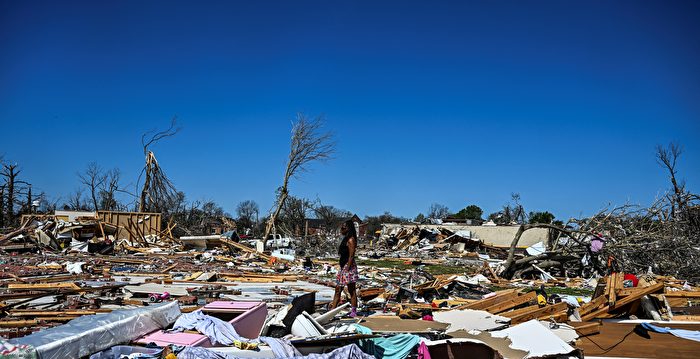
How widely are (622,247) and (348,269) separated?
10393mm

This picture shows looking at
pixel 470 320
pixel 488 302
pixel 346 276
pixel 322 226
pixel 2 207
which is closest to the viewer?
pixel 470 320

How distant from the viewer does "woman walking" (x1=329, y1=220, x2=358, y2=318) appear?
350 inches

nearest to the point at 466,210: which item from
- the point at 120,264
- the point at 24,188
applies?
the point at 24,188

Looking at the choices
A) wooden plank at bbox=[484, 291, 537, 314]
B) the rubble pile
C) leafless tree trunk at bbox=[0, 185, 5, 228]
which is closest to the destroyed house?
the rubble pile

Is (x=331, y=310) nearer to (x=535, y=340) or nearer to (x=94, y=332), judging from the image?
(x=535, y=340)

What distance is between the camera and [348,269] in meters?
8.97

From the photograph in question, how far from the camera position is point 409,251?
29.5 meters

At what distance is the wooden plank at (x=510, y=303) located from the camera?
8.41 m

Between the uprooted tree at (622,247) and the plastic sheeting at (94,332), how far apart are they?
39.2 feet

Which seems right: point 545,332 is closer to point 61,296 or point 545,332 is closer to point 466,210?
point 61,296

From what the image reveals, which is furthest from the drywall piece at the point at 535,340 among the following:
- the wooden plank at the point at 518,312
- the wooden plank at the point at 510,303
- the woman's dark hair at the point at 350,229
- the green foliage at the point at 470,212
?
the green foliage at the point at 470,212

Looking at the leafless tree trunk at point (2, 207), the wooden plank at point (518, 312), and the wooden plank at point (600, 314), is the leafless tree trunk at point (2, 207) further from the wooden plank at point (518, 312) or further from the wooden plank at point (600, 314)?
the wooden plank at point (600, 314)

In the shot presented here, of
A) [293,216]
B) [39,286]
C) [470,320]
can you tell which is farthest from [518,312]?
[293,216]

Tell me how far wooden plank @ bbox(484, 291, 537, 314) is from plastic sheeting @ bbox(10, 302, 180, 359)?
191 inches
